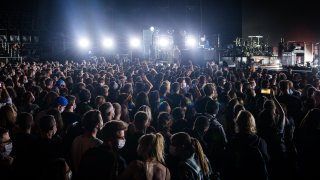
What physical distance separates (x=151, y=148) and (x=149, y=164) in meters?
0.17

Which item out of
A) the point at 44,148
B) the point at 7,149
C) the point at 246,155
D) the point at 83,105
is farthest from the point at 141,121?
Result: the point at 83,105

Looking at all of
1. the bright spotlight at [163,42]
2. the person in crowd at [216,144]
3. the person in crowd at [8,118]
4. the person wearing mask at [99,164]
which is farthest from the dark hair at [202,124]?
the bright spotlight at [163,42]

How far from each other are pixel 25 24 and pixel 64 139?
29661mm

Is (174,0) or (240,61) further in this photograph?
(174,0)

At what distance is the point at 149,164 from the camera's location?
3.31m

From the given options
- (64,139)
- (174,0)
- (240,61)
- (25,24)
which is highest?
(174,0)

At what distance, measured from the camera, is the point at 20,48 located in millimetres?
28781

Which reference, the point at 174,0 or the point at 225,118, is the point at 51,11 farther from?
the point at 225,118

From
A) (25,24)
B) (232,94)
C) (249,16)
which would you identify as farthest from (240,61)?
(25,24)

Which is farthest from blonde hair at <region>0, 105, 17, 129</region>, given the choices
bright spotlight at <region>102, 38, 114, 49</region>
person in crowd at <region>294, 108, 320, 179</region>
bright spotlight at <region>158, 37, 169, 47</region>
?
bright spotlight at <region>102, 38, 114, 49</region>

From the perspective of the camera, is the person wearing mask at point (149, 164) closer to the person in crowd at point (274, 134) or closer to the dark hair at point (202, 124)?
the dark hair at point (202, 124)

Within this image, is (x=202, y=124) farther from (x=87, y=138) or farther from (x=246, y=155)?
(x=87, y=138)

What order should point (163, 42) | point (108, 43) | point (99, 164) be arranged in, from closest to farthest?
point (99, 164), point (163, 42), point (108, 43)

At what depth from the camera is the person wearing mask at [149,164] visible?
3.24 m
